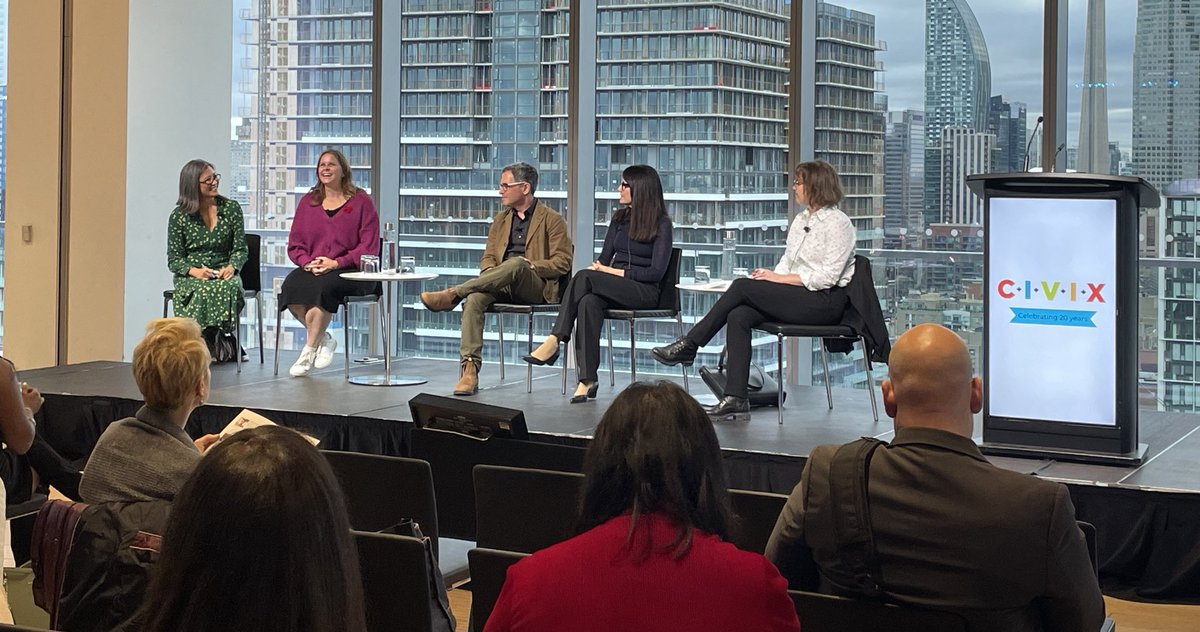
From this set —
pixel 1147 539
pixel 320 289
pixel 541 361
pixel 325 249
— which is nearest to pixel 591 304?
pixel 541 361

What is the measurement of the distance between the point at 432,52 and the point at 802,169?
10.8 feet

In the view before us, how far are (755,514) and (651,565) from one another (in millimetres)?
929

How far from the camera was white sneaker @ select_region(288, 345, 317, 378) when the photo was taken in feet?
21.8

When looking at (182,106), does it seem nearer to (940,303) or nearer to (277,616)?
(940,303)

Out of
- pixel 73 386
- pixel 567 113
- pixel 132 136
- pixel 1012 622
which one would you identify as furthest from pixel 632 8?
pixel 1012 622

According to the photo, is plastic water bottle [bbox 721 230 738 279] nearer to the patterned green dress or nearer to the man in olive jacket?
the man in olive jacket

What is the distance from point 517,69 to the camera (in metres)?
7.75

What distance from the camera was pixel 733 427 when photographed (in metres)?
5.15

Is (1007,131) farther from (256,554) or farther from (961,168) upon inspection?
(256,554)

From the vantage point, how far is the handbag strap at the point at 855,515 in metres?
2.08

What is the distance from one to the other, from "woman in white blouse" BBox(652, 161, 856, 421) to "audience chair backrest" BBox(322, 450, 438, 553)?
242cm

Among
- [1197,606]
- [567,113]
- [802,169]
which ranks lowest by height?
[1197,606]

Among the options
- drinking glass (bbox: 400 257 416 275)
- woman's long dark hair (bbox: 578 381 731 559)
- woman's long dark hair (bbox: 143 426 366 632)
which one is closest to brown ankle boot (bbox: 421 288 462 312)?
drinking glass (bbox: 400 257 416 275)

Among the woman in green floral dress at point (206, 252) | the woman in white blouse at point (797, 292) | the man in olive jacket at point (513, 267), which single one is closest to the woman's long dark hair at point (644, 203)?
the man in olive jacket at point (513, 267)
